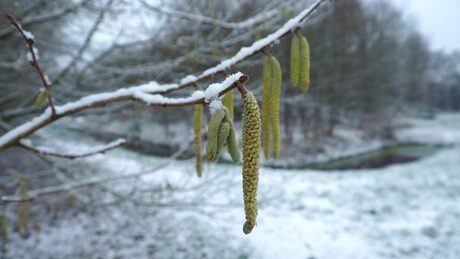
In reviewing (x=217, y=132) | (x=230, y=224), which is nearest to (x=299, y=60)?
(x=217, y=132)

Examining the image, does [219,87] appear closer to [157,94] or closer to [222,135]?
[222,135]

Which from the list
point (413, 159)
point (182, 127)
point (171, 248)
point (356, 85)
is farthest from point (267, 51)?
point (356, 85)

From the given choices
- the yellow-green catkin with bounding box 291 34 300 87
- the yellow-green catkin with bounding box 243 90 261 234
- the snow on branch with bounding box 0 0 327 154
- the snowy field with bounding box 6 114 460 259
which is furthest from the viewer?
the snowy field with bounding box 6 114 460 259

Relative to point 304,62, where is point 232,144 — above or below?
below

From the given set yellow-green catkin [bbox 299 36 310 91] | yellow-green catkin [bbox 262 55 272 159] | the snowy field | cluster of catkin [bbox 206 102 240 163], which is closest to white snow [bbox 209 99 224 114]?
cluster of catkin [bbox 206 102 240 163]

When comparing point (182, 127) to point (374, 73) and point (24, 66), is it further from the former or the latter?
point (374, 73)

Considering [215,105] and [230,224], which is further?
[230,224]

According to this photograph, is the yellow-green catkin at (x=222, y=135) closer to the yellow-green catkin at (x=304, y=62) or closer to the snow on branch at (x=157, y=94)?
the snow on branch at (x=157, y=94)

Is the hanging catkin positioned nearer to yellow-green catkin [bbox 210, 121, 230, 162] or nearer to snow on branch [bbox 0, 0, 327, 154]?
yellow-green catkin [bbox 210, 121, 230, 162]

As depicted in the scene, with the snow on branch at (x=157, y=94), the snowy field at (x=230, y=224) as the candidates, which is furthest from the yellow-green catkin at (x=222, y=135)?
the snowy field at (x=230, y=224)
